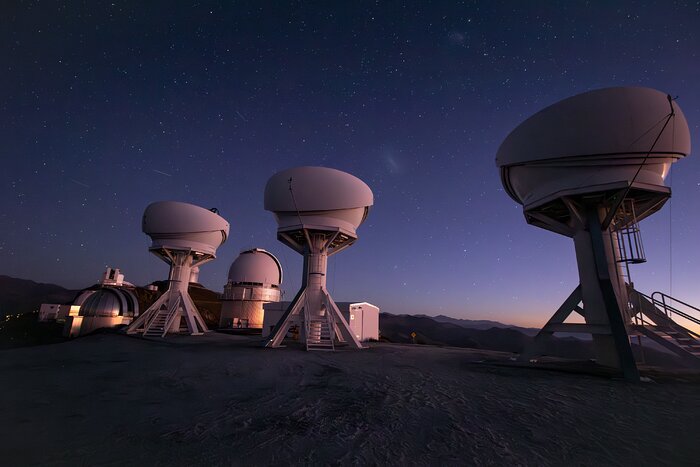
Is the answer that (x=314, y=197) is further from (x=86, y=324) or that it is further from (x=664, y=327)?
(x=86, y=324)

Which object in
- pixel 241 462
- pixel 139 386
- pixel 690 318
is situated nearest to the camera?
pixel 241 462

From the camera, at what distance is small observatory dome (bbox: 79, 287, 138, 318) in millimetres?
30250

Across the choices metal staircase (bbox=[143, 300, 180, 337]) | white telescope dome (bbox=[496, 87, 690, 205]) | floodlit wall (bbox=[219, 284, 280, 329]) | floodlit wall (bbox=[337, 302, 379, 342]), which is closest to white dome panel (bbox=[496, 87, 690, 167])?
white telescope dome (bbox=[496, 87, 690, 205])

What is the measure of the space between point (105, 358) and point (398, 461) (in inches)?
556

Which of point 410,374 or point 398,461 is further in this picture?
point 410,374

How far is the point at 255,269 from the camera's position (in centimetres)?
4106

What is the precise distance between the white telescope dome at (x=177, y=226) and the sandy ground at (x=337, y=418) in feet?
58.2

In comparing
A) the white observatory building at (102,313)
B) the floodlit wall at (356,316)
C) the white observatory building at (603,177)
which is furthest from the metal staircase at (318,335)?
the white observatory building at (102,313)

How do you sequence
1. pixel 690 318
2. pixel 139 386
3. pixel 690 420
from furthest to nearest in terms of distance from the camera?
pixel 690 318, pixel 139 386, pixel 690 420

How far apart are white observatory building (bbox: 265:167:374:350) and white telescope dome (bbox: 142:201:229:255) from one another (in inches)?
435

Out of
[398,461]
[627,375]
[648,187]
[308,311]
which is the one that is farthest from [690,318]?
[308,311]

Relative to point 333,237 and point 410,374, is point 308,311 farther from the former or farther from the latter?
point 410,374

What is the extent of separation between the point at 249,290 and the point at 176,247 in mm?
15436

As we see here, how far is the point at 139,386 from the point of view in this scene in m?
7.68
